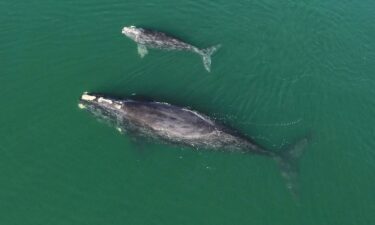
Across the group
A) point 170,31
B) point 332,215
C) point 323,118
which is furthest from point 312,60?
point 332,215

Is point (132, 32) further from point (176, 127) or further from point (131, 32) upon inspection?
point (176, 127)

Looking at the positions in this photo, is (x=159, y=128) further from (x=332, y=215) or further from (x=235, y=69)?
(x=332, y=215)

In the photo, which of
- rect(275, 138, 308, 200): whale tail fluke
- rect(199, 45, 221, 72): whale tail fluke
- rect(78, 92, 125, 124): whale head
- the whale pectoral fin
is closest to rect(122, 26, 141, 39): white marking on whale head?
the whale pectoral fin

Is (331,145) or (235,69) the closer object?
(331,145)

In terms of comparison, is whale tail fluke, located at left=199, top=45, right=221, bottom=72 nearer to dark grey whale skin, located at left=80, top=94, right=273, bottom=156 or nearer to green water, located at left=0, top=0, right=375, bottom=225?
green water, located at left=0, top=0, right=375, bottom=225

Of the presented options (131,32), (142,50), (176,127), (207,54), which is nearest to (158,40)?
(142,50)

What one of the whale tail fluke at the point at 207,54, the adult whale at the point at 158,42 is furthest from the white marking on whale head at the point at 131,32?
the whale tail fluke at the point at 207,54

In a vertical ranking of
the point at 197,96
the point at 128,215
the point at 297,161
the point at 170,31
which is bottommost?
the point at 128,215

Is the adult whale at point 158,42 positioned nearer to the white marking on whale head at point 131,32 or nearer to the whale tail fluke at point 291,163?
the white marking on whale head at point 131,32
